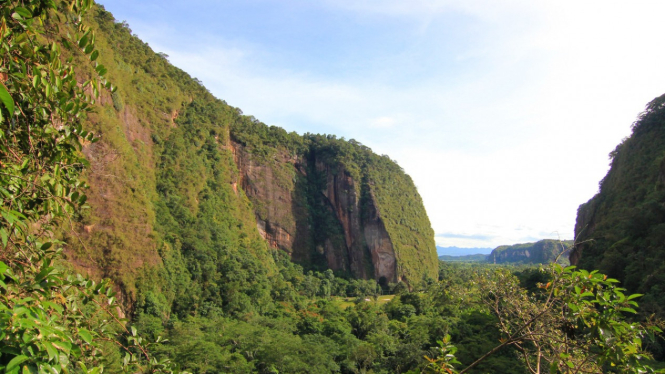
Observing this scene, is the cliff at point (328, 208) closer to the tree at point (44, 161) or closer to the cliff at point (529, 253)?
the tree at point (44, 161)

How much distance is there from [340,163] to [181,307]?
34.3 meters

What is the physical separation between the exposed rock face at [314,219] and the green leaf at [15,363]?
45166 millimetres

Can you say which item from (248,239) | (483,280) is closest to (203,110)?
(248,239)

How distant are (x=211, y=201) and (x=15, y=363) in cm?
3799

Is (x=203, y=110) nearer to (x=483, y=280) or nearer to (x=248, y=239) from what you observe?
(x=248, y=239)

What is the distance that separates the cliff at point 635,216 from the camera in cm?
1706

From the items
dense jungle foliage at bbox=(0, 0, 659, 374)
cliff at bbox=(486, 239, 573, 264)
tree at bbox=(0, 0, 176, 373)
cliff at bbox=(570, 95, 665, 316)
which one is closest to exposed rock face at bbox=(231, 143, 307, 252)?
dense jungle foliage at bbox=(0, 0, 659, 374)

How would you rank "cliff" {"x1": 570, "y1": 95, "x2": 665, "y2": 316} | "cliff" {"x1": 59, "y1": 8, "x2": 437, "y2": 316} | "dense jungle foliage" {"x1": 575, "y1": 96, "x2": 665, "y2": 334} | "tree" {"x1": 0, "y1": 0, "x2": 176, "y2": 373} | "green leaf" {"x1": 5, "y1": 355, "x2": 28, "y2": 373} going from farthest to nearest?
"cliff" {"x1": 59, "y1": 8, "x2": 437, "y2": 316}, "cliff" {"x1": 570, "y1": 95, "x2": 665, "y2": 316}, "dense jungle foliage" {"x1": 575, "y1": 96, "x2": 665, "y2": 334}, "tree" {"x1": 0, "y1": 0, "x2": 176, "y2": 373}, "green leaf" {"x1": 5, "y1": 355, "x2": 28, "y2": 373}

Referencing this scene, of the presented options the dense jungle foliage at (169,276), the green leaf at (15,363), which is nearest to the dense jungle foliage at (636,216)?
the dense jungle foliage at (169,276)

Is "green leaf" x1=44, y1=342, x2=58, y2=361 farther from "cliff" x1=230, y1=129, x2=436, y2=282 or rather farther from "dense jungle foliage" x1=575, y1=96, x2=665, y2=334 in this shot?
"cliff" x1=230, y1=129, x2=436, y2=282

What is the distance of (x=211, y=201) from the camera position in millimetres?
37156

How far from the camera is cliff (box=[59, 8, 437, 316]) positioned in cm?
2389

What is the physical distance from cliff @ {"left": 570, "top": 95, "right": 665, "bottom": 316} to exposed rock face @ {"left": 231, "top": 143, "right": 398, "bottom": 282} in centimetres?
2532

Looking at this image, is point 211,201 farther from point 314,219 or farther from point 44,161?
point 44,161
